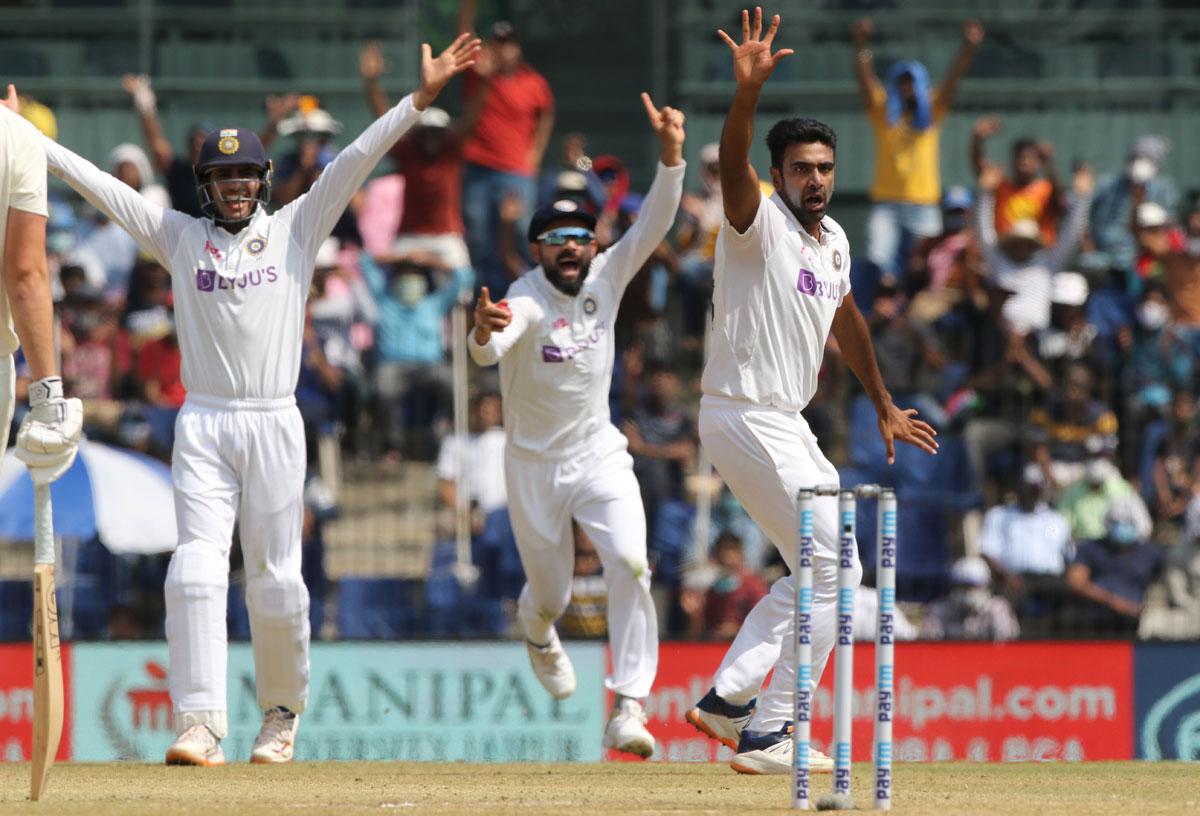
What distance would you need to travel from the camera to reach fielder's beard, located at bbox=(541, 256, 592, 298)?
9258mm

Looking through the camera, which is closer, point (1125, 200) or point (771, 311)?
point (771, 311)

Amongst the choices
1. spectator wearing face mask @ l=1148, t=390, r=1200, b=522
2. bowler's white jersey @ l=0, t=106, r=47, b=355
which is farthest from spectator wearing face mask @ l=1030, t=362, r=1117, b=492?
bowler's white jersey @ l=0, t=106, r=47, b=355

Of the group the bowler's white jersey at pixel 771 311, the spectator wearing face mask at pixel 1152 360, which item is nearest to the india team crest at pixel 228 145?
the bowler's white jersey at pixel 771 311

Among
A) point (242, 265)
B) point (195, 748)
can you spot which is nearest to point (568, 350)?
point (242, 265)

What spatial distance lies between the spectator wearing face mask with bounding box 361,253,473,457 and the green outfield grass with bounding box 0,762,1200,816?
169 inches

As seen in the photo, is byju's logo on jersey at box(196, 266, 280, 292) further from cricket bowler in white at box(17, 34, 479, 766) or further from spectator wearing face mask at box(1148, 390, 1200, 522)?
spectator wearing face mask at box(1148, 390, 1200, 522)

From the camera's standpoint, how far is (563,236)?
9.27 m

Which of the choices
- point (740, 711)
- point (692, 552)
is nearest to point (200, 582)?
point (740, 711)

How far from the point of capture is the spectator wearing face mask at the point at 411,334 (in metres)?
13.1

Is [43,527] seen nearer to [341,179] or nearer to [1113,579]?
[341,179]

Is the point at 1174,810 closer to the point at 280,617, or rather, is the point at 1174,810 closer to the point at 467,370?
the point at 280,617

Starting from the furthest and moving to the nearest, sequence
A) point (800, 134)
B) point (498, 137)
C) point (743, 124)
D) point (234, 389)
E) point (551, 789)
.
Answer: point (498, 137) → point (234, 389) → point (800, 134) → point (551, 789) → point (743, 124)

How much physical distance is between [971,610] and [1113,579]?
0.87 metres

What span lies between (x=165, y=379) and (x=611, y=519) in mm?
4814
